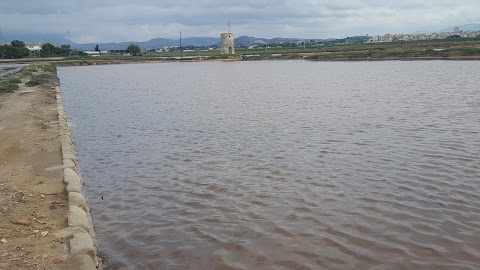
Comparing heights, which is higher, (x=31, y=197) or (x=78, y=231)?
(x=31, y=197)

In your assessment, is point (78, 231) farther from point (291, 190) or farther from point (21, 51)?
point (21, 51)

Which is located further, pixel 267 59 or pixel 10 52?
pixel 10 52

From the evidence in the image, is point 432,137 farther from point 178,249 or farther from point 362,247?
point 178,249

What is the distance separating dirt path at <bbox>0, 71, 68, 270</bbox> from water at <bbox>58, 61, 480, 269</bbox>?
0.78 metres

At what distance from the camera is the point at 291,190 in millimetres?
8469

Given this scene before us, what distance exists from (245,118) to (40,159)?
29.4 feet

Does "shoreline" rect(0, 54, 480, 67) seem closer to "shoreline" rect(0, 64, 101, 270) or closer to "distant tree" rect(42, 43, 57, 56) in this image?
"distant tree" rect(42, 43, 57, 56)

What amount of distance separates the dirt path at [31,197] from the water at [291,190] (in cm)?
78

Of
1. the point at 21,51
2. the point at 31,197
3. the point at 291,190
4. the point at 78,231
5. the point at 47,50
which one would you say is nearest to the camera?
the point at 78,231

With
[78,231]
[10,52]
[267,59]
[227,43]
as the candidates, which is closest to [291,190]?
[78,231]

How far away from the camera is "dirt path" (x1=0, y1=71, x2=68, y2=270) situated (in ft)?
18.1

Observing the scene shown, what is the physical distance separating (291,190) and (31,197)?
4769 millimetres

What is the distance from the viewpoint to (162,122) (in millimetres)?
18047

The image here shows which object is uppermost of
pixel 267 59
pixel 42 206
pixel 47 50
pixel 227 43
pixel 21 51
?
pixel 227 43
